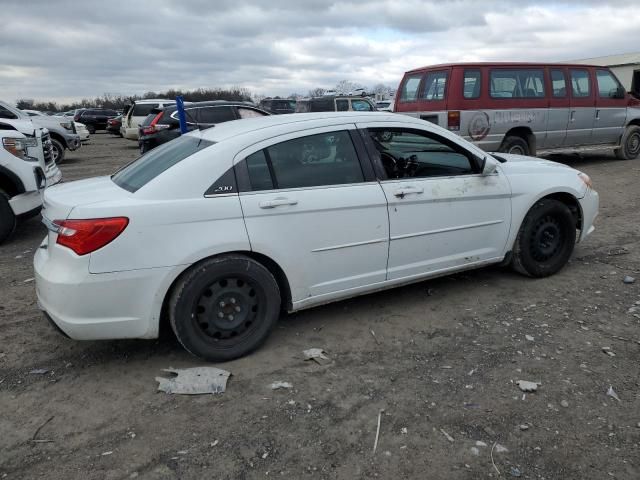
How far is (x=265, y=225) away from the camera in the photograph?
330 cm

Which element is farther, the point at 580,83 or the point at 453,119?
the point at 580,83

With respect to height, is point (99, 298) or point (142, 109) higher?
point (142, 109)

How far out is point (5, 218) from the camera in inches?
237

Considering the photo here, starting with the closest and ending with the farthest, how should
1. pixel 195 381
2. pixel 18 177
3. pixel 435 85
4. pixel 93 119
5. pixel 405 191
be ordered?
pixel 195 381
pixel 405 191
pixel 18 177
pixel 435 85
pixel 93 119

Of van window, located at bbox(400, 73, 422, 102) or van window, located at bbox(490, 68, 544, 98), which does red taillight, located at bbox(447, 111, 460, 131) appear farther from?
van window, located at bbox(400, 73, 422, 102)

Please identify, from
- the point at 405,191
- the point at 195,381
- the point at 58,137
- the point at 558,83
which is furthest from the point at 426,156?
the point at 58,137

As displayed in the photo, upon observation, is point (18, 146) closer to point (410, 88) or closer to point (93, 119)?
point (410, 88)

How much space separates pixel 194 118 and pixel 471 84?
620 centimetres

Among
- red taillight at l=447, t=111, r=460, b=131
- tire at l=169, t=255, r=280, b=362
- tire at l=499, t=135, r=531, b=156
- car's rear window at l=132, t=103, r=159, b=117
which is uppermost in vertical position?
car's rear window at l=132, t=103, r=159, b=117

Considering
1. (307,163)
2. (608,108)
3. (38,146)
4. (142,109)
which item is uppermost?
(142,109)

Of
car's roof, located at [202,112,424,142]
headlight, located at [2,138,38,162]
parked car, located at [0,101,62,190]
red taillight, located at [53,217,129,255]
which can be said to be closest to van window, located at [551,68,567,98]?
car's roof, located at [202,112,424,142]

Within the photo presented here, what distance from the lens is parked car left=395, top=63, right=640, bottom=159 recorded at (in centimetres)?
879

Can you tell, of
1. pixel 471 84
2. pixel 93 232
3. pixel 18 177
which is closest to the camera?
pixel 93 232

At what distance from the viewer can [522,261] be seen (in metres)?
4.52
